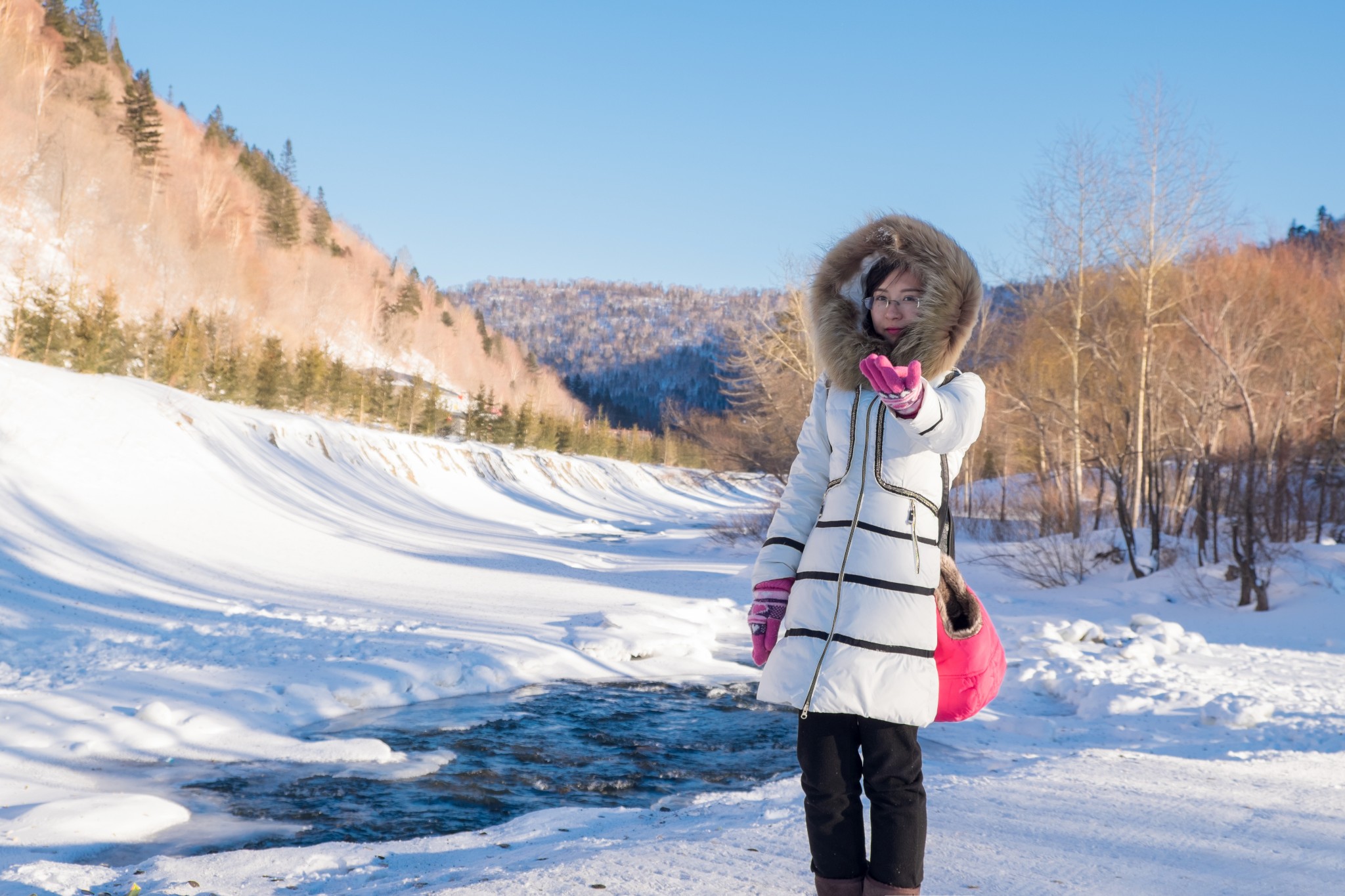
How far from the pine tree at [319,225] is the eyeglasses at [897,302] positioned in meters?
75.9

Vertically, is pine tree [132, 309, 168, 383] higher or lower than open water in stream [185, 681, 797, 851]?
higher

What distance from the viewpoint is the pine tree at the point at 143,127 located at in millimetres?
50844

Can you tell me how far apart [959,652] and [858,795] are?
0.40 m

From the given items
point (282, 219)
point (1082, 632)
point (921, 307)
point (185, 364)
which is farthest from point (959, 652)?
point (282, 219)

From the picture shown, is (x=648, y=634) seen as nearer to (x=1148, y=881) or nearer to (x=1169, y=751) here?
(x=1169, y=751)

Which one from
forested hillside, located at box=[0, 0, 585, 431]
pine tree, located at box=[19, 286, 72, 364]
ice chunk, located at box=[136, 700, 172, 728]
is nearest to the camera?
ice chunk, located at box=[136, 700, 172, 728]

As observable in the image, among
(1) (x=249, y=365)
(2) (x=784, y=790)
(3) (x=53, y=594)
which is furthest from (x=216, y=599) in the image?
(1) (x=249, y=365)

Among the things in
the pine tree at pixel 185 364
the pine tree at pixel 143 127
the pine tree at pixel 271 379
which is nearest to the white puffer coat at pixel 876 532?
the pine tree at pixel 185 364

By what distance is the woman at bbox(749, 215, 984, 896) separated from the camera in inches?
70.8

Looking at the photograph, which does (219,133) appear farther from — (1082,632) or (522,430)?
(1082,632)

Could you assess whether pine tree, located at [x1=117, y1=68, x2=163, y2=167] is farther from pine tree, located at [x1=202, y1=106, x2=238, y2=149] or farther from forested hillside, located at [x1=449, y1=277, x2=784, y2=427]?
forested hillside, located at [x1=449, y1=277, x2=784, y2=427]

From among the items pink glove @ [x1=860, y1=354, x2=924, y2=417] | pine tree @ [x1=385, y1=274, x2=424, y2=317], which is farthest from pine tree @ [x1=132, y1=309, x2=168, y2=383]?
pine tree @ [x1=385, y1=274, x2=424, y2=317]

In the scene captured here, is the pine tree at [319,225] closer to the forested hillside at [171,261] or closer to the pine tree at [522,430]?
the forested hillside at [171,261]

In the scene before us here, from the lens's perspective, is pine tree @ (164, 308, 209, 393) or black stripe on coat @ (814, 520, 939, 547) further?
pine tree @ (164, 308, 209, 393)
